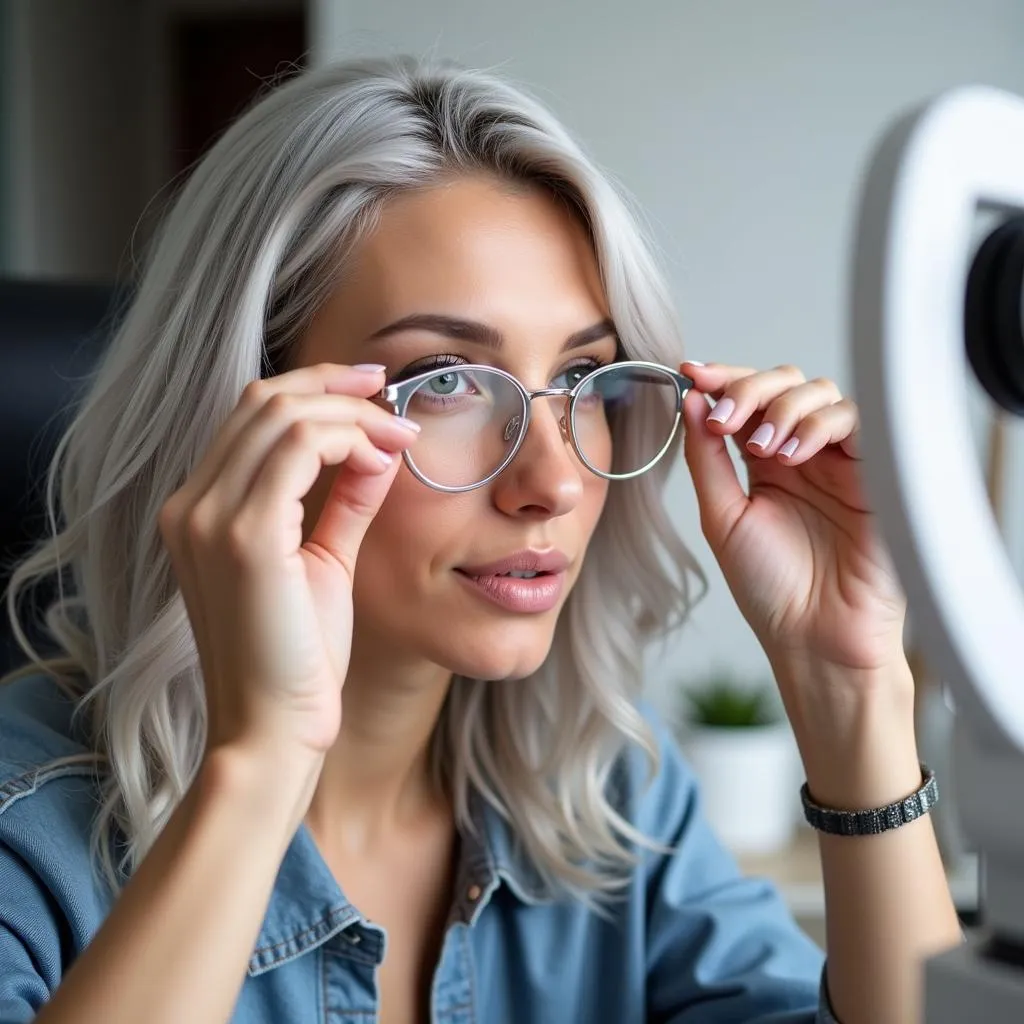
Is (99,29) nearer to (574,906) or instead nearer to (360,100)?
(360,100)

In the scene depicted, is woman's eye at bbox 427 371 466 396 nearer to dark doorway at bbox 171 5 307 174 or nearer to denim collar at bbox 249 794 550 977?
denim collar at bbox 249 794 550 977

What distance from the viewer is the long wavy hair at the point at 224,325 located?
977mm

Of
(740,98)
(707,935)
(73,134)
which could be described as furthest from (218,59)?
(707,935)

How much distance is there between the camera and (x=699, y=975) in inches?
44.1

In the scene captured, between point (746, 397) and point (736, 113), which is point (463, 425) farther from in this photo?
point (736, 113)

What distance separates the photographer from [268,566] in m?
0.72

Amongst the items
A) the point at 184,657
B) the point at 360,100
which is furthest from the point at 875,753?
the point at 360,100

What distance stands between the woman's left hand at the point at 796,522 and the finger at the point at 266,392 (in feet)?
1.08

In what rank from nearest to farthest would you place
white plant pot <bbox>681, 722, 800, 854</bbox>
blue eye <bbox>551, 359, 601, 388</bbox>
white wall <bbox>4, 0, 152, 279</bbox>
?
blue eye <bbox>551, 359, 601, 388</bbox>, white plant pot <bbox>681, 722, 800, 854</bbox>, white wall <bbox>4, 0, 152, 279</bbox>

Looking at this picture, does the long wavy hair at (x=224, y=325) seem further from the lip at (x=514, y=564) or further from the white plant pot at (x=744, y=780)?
the white plant pot at (x=744, y=780)

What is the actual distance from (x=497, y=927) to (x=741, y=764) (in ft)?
2.92

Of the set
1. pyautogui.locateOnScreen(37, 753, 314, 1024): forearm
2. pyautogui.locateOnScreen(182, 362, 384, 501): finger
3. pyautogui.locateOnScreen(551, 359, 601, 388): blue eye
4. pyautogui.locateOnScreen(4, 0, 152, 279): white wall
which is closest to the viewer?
pyautogui.locateOnScreen(37, 753, 314, 1024): forearm

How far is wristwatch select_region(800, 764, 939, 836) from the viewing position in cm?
92

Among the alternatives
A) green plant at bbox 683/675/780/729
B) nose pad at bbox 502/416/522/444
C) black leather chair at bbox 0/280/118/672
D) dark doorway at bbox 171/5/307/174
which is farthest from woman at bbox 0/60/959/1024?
dark doorway at bbox 171/5/307/174
